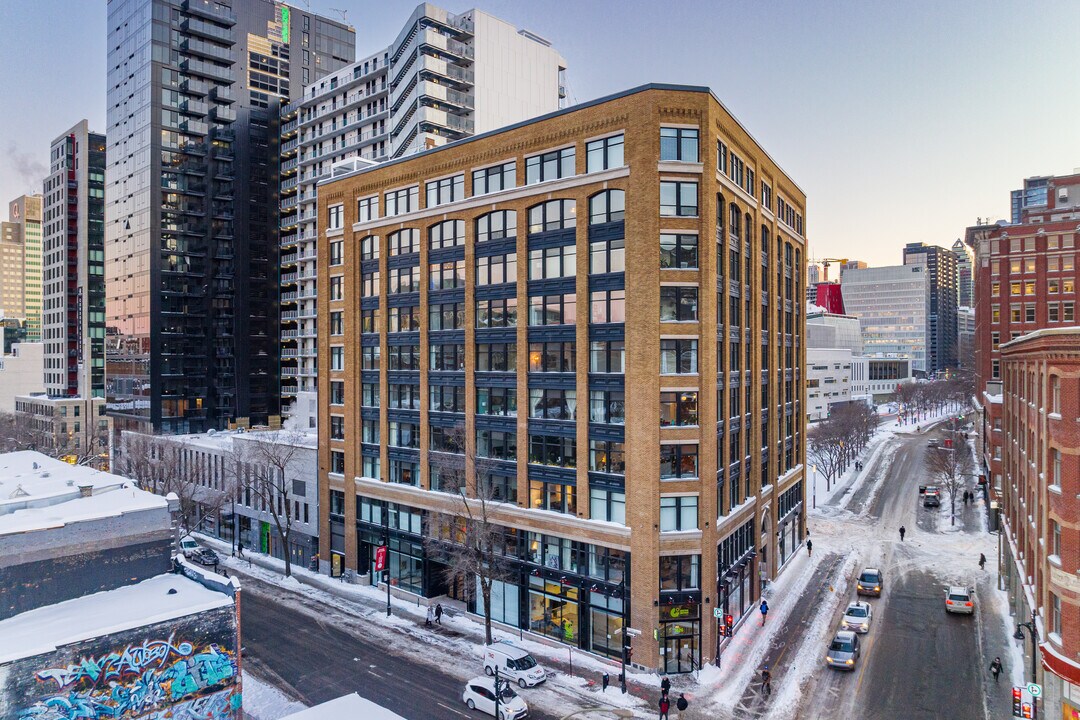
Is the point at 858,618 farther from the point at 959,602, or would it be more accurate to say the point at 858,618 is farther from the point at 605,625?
the point at 605,625

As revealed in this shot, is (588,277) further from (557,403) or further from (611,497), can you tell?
(611,497)

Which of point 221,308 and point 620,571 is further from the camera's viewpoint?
point 221,308

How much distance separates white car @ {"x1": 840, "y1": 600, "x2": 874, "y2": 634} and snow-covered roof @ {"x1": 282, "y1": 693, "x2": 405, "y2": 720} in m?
30.8

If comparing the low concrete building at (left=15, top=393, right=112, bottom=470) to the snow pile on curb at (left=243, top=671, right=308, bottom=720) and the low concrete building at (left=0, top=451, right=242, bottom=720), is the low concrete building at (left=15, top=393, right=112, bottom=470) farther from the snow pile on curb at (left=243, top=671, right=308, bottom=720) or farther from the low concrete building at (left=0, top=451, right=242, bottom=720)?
the low concrete building at (left=0, top=451, right=242, bottom=720)

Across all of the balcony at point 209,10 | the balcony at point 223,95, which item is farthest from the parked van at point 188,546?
the balcony at point 209,10

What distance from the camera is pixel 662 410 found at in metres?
36.2

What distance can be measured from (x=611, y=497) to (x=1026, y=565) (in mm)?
22992

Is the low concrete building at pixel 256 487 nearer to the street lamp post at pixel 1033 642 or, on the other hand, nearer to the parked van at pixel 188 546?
the parked van at pixel 188 546

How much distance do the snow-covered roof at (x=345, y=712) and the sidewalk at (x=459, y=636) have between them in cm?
1367

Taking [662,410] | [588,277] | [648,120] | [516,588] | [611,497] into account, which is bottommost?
[516,588]

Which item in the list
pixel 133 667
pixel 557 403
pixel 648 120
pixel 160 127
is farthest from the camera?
pixel 160 127

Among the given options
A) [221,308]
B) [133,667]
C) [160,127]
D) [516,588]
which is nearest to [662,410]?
[516,588]

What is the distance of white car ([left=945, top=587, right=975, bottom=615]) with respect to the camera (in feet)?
141

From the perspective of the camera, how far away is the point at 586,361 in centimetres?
3812
